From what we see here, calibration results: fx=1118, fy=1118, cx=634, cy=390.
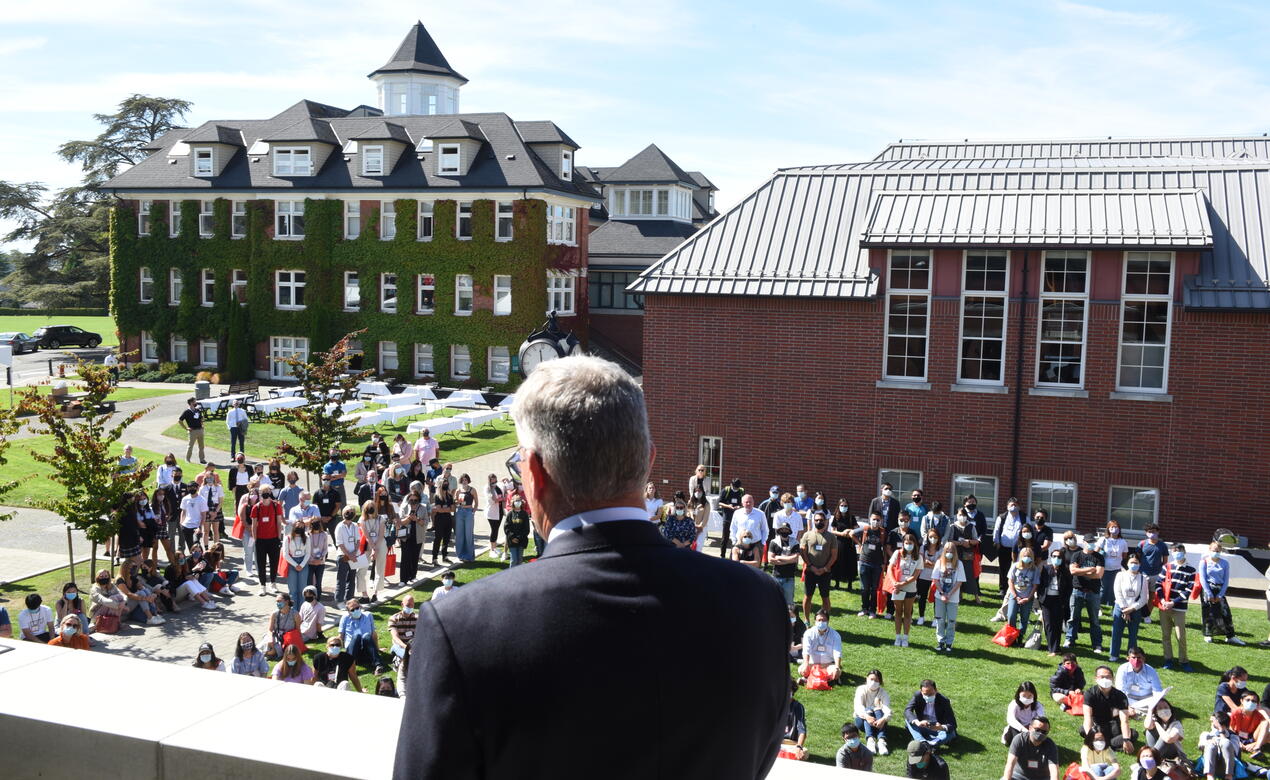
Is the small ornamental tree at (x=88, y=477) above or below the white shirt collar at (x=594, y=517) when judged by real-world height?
below

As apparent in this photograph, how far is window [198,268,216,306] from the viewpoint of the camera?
4994 cm

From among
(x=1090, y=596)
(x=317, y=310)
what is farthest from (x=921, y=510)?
(x=317, y=310)

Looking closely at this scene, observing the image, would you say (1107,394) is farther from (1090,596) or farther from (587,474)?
(587,474)

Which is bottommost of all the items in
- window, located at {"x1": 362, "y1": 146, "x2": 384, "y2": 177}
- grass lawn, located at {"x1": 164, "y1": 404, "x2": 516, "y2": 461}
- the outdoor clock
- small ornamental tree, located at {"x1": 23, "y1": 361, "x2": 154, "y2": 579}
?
grass lawn, located at {"x1": 164, "y1": 404, "x2": 516, "y2": 461}

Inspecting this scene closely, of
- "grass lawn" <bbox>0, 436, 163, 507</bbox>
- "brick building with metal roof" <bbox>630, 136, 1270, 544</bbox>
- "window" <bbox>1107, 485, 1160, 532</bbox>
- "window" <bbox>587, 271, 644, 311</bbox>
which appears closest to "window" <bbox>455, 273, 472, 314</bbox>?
"window" <bbox>587, 271, 644, 311</bbox>

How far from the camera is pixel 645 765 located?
184 centimetres

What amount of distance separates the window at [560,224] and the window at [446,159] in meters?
4.35

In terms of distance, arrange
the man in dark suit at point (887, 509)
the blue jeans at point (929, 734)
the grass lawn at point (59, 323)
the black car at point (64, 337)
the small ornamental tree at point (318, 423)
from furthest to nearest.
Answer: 1. the grass lawn at point (59, 323)
2. the black car at point (64, 337)
3. the small ornamental tree at point (318, 423)
4. the man in dark suit at point (887, 509)
5. the blue jeans at point (929, 734)

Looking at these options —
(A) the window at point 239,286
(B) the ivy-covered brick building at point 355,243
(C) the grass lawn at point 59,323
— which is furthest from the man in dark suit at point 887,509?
(C) the grass lawn at point 59,323

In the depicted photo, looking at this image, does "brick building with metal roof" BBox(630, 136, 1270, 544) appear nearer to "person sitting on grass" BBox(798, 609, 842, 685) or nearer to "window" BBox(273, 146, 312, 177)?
"person sitting on grass" BBox(798, 609, 842, 685)

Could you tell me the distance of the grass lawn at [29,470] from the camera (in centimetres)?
2605

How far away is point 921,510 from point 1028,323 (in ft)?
17.3

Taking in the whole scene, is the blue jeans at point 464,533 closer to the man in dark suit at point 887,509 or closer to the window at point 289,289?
the man in dark suit at point 887,509

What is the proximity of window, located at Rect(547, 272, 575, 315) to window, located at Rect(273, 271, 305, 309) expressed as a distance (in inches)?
432
